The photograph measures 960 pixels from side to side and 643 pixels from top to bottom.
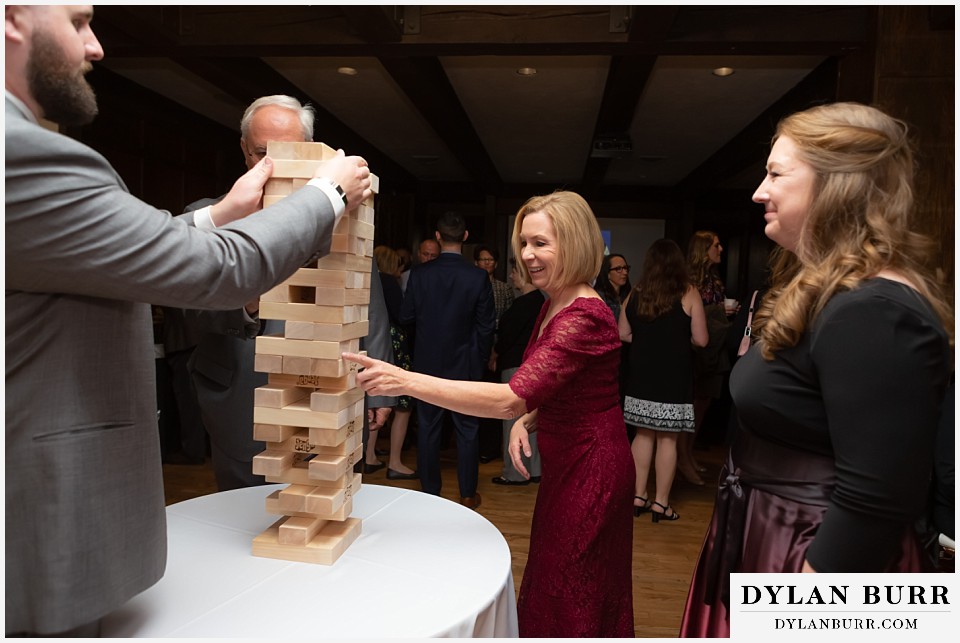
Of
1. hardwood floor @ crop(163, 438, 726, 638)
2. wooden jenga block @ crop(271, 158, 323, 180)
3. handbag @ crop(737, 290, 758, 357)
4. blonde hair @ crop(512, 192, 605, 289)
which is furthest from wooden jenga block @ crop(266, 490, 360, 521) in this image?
handbag @ crop(737, 290, 758, 357)

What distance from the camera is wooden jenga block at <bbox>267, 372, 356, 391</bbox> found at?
1.34 metres

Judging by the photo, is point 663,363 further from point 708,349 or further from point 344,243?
point 344,243

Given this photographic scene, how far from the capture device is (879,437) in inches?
39.2

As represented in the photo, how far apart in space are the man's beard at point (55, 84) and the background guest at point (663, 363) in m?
3.24

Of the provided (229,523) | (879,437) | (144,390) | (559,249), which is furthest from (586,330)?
(144,390)

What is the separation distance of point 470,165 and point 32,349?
7694 mm

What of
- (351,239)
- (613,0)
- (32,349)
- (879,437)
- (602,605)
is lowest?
(602,605)

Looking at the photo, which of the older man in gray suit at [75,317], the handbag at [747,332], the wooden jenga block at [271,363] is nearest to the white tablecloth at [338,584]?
the older man in gray suit at [75,317]

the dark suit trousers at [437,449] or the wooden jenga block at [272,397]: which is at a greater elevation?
the wooden jenga block at [272,397]

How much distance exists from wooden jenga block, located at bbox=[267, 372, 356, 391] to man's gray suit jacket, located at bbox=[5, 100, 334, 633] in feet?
1.25

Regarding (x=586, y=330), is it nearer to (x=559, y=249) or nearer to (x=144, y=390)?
(x=559, y=249)

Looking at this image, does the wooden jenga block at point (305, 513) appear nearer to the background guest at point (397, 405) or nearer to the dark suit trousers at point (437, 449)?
the dark suit trousers at point (437, 449)

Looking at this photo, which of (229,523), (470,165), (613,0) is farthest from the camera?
(470,165)

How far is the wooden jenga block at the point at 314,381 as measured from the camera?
1.34 m
